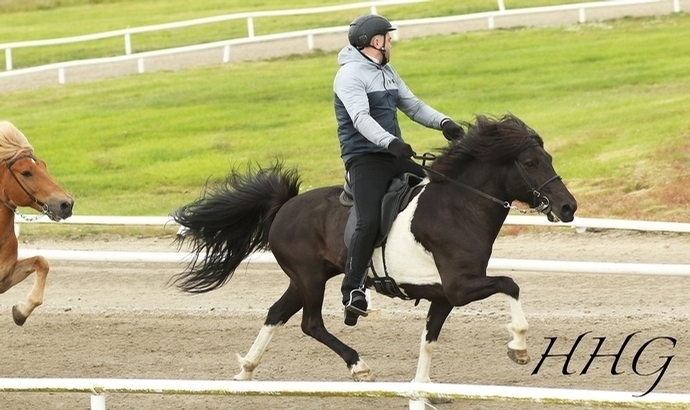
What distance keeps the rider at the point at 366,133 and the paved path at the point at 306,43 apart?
19269 mm

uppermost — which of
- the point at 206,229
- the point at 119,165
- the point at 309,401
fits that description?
the point at 206,229

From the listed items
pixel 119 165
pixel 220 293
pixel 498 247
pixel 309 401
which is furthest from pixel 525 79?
pixel 309 401

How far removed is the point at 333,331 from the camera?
9.58 m

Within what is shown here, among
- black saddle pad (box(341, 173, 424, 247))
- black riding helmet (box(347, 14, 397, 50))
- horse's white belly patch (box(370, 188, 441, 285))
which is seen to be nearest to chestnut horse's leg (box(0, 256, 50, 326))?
black saddle pad (box(341, 173, 424, 247))

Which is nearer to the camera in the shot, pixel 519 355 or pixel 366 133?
pixel 519 355

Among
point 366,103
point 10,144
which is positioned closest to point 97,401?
point 366,103

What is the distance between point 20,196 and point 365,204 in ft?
9.12

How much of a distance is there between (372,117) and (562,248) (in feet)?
17.7

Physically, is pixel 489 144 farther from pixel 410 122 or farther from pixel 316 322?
pixel 410 122

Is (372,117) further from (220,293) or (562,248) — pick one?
(562,248)

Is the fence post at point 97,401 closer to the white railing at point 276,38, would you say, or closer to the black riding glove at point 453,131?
the black riding glove at point 453,131

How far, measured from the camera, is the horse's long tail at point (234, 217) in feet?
27.5

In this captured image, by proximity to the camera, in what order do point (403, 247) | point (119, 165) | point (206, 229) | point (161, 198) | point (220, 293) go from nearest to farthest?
point (403, 247)
point (206, 229)
point (220, 293)
point (161, 198)
point (119, 165)

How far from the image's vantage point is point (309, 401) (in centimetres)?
757
